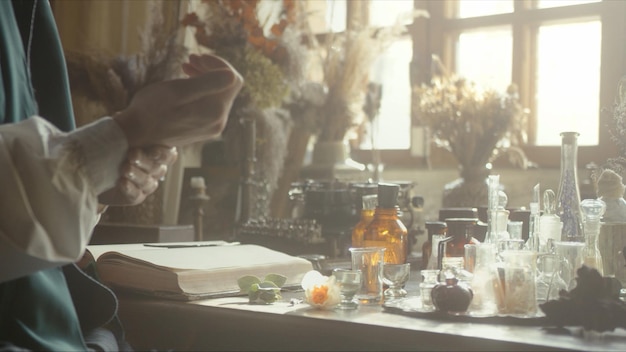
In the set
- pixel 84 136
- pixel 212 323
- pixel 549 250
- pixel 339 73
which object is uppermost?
pixel 339 73

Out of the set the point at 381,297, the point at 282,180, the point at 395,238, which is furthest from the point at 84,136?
the point at 282,180

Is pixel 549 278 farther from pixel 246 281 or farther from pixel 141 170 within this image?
pixel 141 170

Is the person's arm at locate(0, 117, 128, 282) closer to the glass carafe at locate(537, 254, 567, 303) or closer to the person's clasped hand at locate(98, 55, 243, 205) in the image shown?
the person's clasped hand at locate(98, 55, 243, 205)

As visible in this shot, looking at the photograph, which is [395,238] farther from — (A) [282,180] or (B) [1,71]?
(A) [282,180]

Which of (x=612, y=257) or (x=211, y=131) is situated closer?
(x=211, y=131)

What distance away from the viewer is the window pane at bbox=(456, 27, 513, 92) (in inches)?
131

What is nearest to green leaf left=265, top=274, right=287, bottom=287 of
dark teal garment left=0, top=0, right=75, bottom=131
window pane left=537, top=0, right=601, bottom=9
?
dark teal garment left=0, top=0, right=75, bottom=131

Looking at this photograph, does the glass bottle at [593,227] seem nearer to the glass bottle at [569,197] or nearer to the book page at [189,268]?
the glass bottle at [569,197]

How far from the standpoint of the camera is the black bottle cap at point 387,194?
1.53 meters

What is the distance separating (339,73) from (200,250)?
1.85 meters

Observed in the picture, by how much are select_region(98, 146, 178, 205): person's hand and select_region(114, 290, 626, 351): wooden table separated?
35cm

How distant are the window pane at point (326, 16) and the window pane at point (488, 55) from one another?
2.02 ft

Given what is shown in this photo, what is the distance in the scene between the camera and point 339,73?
10.9ft

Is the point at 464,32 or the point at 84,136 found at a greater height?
the point at 464,32
